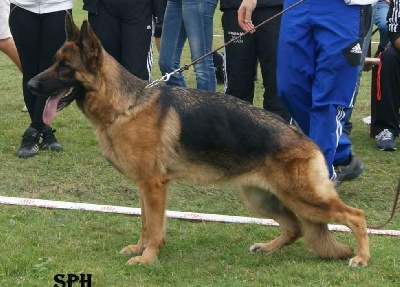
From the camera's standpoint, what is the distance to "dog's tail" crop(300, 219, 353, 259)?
4.62 meters

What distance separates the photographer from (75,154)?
7.24 metres

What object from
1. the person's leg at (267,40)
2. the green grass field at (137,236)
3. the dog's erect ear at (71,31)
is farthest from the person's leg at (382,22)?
the dog's erect ear at (71,31)

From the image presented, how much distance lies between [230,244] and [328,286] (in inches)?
37.9

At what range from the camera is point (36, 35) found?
22.6 ft

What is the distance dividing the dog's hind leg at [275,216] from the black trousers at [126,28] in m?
2.58

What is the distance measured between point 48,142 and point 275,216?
315 centimetres

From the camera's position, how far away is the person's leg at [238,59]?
278 inches

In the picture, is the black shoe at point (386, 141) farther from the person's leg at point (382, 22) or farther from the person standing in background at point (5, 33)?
the person standing in background at point (5, 33)

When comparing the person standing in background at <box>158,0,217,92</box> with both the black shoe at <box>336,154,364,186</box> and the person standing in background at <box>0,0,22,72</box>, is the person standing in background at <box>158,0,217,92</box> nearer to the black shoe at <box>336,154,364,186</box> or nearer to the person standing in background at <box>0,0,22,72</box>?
the person standing in background at <box>0,0,22,72</box>

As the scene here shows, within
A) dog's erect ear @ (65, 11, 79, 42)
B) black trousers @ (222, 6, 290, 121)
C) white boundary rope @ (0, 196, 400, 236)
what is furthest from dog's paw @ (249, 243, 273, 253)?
black trousers @ (222, 6, 290, 121)

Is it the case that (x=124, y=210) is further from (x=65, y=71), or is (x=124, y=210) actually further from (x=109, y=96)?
(x=65, y=71)

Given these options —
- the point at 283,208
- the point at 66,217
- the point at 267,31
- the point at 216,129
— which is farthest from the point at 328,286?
the point at 267,31

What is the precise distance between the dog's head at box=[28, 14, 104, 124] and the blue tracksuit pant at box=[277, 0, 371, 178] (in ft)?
5.43

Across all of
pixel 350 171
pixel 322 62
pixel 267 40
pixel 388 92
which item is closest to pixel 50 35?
pixel 267 40
